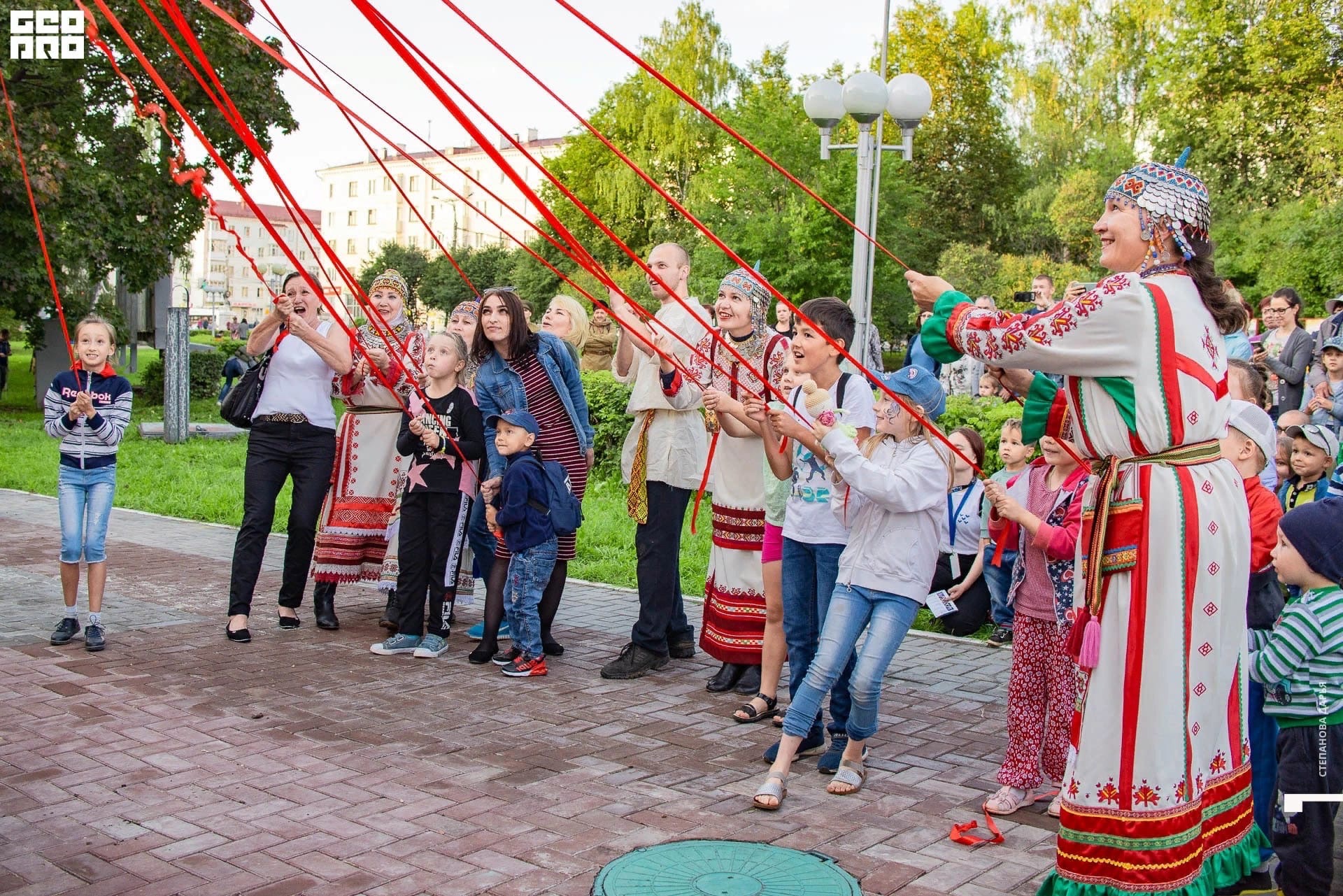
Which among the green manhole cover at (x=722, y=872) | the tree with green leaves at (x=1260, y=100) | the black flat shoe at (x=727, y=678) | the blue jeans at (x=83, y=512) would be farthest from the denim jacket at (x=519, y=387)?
the tree with green leaves at (x=1260, y=100)

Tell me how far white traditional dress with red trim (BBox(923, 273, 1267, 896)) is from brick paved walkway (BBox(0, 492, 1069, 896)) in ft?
2.41

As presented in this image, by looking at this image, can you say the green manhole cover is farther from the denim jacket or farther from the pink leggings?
the denim jacket

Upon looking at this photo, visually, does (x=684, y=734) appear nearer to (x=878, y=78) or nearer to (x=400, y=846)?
(x=400, y=846)

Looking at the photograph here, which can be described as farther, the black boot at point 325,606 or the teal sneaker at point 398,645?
the black boot at point 325,606

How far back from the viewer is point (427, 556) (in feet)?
24.4

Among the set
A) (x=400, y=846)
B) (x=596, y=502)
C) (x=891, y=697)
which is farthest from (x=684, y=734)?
(x=596, y=502)

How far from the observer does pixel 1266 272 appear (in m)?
31.8

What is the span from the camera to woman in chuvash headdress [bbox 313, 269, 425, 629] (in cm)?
809

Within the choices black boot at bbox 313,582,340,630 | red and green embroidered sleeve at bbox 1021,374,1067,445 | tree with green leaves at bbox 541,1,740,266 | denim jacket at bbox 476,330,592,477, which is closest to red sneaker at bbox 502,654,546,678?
denim jacket at bbox 476,330,592,477

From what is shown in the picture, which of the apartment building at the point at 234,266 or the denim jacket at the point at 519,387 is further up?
the apartment building at the point at 234,266

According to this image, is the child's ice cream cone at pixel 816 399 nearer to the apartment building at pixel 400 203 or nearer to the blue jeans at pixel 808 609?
the blue jeans at pixel 808 609

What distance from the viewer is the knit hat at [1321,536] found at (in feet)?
13.9

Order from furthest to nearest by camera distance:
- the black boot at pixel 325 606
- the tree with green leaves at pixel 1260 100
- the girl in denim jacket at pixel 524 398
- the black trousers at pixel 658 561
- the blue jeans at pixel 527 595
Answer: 1. the tree with green leaves at pixel 1260 100
2. the black boot at pixel 325 606
3. the girl in denim jacket at pixel 524 398
4. the black trousers at pixel 658 561
5. the blue jeans at pixel 527 595

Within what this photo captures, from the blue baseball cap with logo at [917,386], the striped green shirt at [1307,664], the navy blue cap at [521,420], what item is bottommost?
the striped green shirt at [1307,664]
